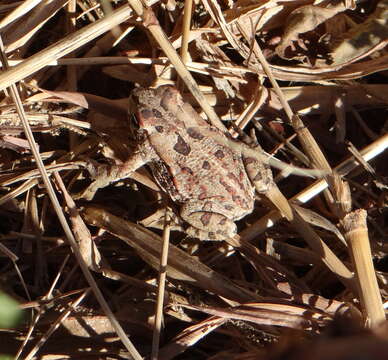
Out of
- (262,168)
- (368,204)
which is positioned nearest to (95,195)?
(262,168)

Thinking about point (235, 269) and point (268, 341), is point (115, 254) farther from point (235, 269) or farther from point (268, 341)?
point (268, 341)

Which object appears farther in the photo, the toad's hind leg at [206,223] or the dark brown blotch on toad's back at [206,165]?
the dark brown blotch on toad's back at [206,165]

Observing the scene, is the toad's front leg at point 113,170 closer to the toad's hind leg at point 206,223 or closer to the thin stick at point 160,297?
the toad's hind leg at point 206,223

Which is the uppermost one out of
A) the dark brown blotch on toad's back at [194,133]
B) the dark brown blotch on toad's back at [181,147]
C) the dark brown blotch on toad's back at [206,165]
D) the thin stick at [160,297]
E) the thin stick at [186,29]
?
the thin stick at [186,29]

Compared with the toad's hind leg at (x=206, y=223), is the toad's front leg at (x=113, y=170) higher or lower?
higher

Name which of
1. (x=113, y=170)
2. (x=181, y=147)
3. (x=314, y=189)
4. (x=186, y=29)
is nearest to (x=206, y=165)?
(x=181, y=147)

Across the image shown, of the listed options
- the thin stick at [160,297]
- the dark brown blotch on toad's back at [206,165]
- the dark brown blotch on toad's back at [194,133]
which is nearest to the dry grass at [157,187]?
the thin stick at [160,297]

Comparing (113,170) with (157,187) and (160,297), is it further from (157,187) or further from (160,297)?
(160,297)

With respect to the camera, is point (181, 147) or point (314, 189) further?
point (181, 147)
